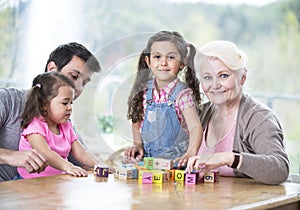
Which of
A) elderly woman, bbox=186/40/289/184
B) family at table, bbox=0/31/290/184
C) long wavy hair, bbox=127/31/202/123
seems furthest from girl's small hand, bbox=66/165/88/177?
elderly woman, bbox=186/40/289/184

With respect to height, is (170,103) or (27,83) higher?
(27,83)

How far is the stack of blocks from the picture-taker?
6.47 feet

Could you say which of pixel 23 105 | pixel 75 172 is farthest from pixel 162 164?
pixel 23 105

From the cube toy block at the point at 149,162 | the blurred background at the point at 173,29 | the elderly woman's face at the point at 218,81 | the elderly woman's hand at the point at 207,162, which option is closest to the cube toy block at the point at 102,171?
the cube toy block at the point at 149,162

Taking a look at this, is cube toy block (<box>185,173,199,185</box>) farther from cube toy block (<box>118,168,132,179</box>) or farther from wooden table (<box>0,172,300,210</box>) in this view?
cube toy block (<box>118,168,132,179</box>)

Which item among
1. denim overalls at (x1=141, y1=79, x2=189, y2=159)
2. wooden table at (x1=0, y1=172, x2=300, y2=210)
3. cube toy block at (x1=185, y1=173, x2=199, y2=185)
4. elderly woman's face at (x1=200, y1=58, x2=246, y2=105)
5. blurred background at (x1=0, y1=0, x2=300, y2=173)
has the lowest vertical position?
wooden table at (x1=0, y1=172, x2=300, y2=210)

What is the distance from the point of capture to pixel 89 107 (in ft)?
6.72

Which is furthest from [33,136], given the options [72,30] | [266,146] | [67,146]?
[72,30]

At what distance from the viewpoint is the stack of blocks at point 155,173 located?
6.47ft

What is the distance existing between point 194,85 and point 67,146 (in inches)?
20.0

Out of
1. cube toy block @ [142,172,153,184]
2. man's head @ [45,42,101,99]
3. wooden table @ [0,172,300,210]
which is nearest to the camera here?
wooden table @ [0,172,300,210]

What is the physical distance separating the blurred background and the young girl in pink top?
8.29 feet

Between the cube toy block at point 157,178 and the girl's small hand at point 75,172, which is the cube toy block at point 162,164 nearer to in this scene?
the cube toy block at point 157,178

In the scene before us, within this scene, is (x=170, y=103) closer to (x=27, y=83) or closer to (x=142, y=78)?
(x=142, y=78)
